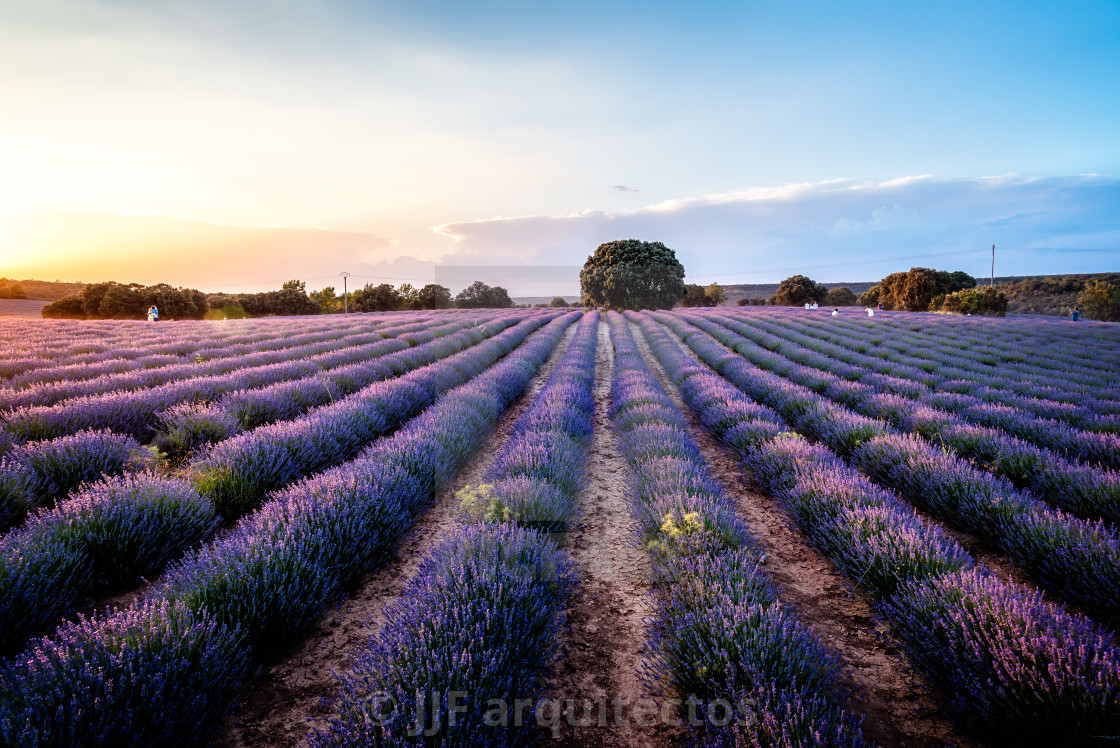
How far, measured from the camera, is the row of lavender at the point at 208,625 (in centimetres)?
138

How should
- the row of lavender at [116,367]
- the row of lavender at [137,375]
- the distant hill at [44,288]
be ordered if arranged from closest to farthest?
the row of lavender at [137,375] < the row of lavender at [116,367] < the distant hill at [44,288]

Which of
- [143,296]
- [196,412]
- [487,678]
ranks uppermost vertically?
[143,296]

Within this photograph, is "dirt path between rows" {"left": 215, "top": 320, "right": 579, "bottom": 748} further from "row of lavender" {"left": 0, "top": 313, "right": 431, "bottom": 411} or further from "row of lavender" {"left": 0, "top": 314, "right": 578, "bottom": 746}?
"row of lavender" {"left": 0, "top": 313, "right": 431, "bottom": 411}

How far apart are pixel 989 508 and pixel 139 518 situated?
5332 millimetres

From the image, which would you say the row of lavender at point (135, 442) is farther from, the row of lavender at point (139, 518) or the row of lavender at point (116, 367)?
the row of lavender at point (116, 367)

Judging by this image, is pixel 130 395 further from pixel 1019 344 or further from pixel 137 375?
pixel 1019 344

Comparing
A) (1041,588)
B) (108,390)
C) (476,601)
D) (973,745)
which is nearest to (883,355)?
(1041,588)

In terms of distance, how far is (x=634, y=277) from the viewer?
1388 inches

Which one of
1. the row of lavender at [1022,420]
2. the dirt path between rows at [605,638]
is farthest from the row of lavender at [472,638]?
the row of lavender at [1022,420]

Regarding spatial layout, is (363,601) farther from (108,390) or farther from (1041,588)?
(108,390)

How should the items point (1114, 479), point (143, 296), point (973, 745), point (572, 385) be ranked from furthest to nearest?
point (143, 296)
point (572, 385)
point (1114, 479)
point (973, 745)

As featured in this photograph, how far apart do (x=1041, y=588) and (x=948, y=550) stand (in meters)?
0.75

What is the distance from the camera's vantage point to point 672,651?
6.11ft

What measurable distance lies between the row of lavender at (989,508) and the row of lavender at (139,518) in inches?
194
